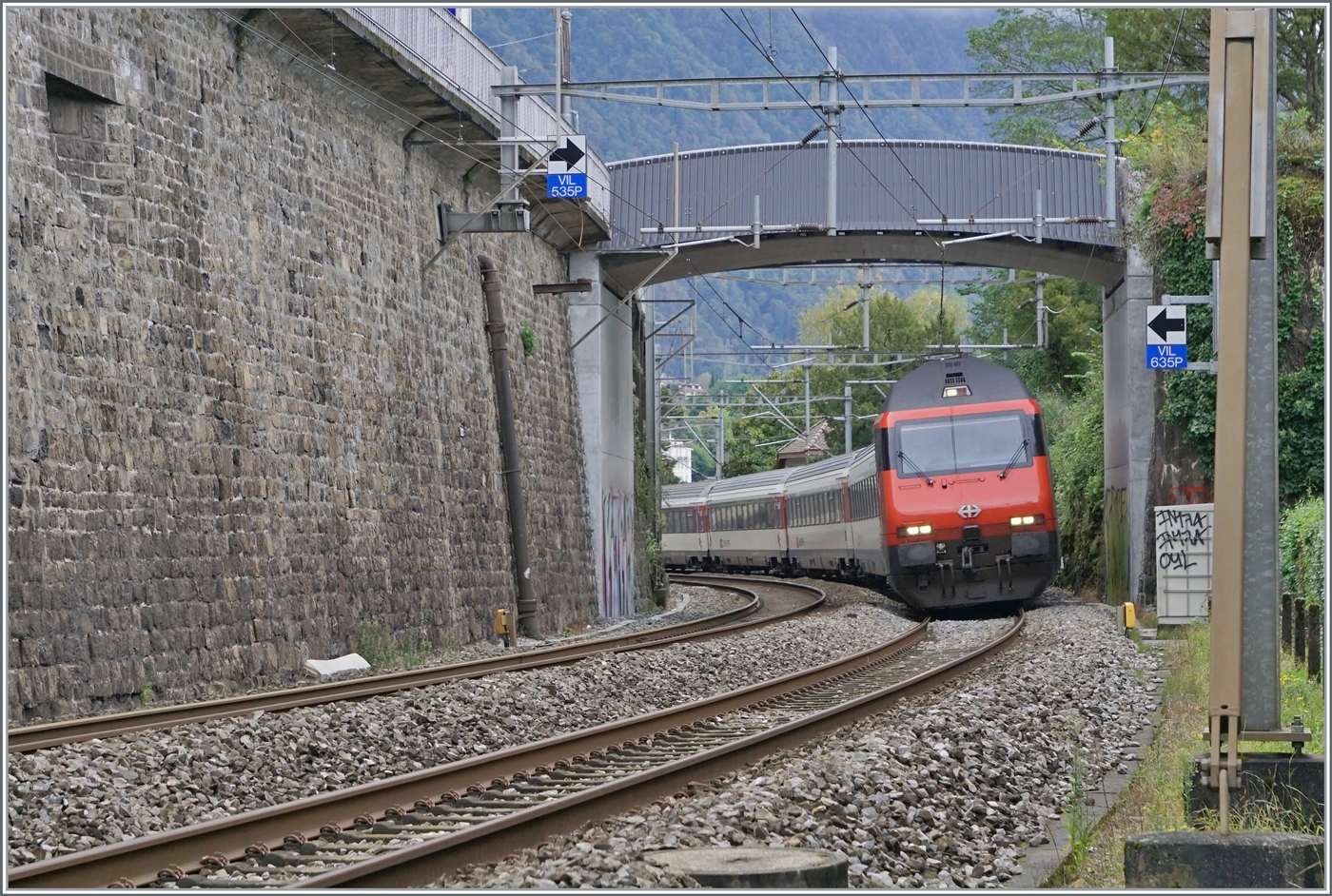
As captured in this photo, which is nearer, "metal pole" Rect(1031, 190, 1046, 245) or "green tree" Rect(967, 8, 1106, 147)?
"metal pole" Rect(1031, 190, 1046, 245)

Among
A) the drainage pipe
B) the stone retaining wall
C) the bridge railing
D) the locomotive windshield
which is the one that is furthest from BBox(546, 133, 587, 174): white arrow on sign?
the locomotive windshield

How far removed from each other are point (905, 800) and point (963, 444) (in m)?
15.8

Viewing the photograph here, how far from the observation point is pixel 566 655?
17250mm

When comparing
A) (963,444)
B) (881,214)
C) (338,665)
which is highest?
(881,214)

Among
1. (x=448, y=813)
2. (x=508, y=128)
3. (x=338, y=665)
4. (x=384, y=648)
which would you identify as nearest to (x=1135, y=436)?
(x=508, y=128)

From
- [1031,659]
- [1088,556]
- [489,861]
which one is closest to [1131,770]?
[489,861]

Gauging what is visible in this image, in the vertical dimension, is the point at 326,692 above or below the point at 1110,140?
below

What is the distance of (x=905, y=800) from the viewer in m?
8.43

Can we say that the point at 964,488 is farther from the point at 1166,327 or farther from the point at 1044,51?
the point at 1044,51

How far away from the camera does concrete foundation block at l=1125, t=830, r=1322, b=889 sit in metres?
6.30

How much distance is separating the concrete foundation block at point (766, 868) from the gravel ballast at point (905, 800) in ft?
0.43

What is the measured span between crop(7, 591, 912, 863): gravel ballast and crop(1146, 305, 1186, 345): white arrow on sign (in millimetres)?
7598

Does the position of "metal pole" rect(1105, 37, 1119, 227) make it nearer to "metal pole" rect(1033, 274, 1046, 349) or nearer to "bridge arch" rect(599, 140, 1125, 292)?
"bridge arch" rect(599, 140, 1125, 292)

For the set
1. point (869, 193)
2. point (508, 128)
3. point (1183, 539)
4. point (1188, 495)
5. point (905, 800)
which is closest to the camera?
point (905, 800)
